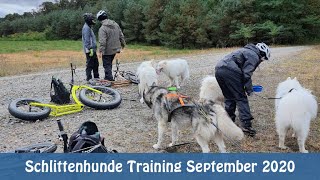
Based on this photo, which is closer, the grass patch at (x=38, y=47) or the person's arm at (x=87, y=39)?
the person's arm at (x=87, y=39)

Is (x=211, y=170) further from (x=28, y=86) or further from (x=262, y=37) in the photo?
(x=262, y=37)

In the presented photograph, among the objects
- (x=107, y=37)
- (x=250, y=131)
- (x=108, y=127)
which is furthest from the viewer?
(x=107, y=37)

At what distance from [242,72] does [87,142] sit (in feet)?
10.5

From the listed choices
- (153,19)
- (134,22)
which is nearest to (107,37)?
(153,19)

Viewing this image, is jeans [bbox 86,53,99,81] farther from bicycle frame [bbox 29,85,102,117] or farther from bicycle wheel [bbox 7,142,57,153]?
bicycle wheel [bbox 7,142,57,153]

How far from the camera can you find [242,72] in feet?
20.8

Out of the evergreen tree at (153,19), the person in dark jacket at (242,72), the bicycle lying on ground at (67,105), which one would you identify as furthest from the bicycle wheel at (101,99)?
the evergreen tree at (153,19)

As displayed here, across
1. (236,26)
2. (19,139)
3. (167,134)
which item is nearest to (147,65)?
(167,134)

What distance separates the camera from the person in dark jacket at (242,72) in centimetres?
628

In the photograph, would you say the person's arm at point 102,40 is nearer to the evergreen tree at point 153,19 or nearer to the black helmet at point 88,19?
the black helmet at point 88,19

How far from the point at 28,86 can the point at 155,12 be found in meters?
37.9

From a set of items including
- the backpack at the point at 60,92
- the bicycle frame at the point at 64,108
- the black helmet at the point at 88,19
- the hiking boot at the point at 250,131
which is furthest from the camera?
the black helmet at the point at 88,19

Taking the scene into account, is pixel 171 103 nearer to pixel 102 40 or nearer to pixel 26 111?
pixel 26 111

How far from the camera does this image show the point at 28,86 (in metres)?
12.9
